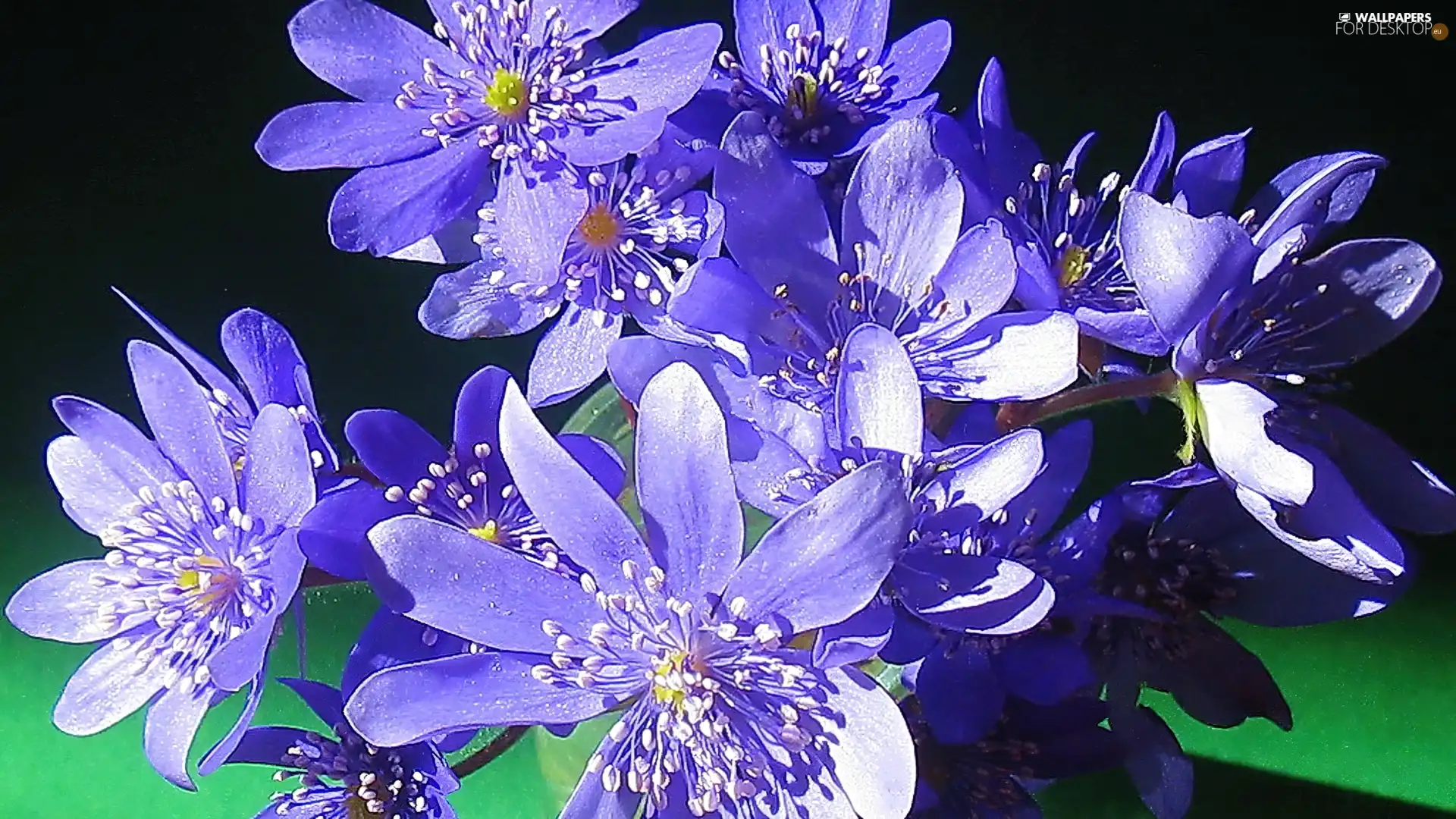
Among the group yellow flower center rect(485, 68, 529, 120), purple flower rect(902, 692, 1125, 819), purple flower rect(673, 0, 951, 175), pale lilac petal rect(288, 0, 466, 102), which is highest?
pale lilac petal rect(288, 0, 466, 102)

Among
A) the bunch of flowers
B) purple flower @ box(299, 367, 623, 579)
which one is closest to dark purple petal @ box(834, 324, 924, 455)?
the bunch of flowers

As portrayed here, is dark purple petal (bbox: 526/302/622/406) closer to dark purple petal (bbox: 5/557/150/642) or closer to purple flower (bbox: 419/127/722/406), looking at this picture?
purple flower (bbox: 419/127/722/406)

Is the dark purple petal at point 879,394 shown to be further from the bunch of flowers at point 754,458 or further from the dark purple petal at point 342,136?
the dark purple petal at point 342,136

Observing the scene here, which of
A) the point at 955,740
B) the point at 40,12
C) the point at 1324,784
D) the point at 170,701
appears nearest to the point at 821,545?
the point at 955,740

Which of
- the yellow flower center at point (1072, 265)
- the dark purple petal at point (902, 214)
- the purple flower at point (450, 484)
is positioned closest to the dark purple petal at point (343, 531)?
the purple flower at point (450, 484)

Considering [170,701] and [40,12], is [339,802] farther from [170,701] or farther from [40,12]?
[40,12]

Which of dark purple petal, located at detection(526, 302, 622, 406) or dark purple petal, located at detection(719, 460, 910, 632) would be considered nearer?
dark purple petal, located at detection(719, 460, 910, 632)
